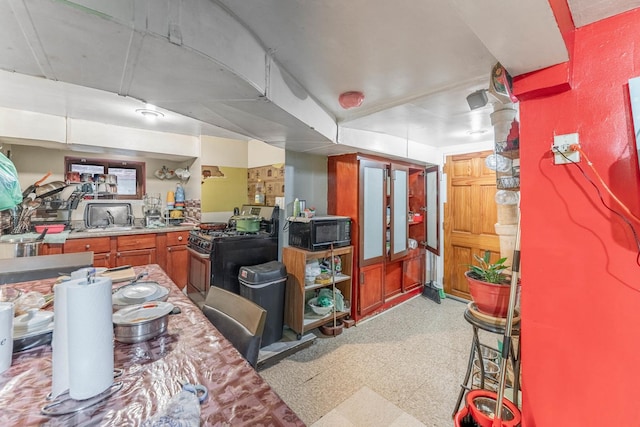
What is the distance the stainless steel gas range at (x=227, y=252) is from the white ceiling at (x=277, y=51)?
1.09m

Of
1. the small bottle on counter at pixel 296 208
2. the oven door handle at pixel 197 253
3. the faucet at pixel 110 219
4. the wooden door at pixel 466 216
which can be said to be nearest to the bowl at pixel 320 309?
the small bottle on counter at pixel 296 208

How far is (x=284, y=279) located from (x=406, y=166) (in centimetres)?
219

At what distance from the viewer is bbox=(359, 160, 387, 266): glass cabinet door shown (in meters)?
3.02

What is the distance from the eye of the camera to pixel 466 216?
12.1 feet

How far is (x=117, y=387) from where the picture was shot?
74 centimetres

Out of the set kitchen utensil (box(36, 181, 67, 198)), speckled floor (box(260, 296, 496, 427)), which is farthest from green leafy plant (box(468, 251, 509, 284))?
kitchen utensil (box(36, 181, 67, 198))

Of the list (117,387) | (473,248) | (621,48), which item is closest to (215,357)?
(117,387)

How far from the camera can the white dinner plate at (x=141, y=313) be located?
1.01 meters

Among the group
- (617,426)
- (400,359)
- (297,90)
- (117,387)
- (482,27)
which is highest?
(297,90)

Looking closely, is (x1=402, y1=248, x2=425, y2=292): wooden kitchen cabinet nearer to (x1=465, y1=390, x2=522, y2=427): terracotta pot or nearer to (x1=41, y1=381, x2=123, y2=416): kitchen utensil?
(x1=465, y1=390, x2=522, y2=427): terracotta pot

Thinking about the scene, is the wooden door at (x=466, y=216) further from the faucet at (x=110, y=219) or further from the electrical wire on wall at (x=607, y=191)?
the faucet at (x=110, y=219)

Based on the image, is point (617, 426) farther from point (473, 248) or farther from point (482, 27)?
point (473, 248)

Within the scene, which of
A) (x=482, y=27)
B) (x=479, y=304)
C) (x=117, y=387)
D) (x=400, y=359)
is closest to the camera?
(x=117, y=387)

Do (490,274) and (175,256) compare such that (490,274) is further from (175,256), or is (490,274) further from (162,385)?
(175,256)
